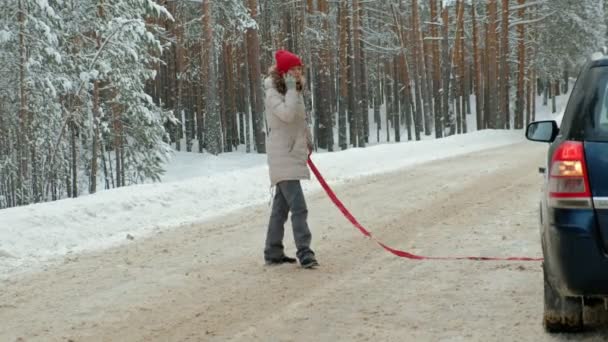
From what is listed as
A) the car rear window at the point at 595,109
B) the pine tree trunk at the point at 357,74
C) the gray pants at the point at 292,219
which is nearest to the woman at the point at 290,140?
the gray pants at the point at 292,219

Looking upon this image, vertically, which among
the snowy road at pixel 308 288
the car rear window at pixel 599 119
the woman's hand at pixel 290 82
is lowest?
the snowy road at pixel 308 288

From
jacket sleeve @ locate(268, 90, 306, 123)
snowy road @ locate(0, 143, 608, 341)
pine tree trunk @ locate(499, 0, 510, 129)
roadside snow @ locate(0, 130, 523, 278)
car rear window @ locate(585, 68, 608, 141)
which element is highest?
pine tree trunk @ locate(499, 0, 510, 129)

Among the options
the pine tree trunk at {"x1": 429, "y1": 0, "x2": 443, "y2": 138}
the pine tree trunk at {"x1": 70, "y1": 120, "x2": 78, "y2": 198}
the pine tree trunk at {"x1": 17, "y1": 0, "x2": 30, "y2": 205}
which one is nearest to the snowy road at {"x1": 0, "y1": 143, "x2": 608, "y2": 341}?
the pine tree trunk at {"x1": 17, "y1": 0, "x2": 30, "y2": 205}

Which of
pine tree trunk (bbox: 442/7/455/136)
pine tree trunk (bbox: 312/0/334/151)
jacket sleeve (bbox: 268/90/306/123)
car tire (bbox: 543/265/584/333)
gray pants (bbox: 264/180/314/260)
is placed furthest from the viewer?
pine tree trunk (bbox: 442/7/455/136)

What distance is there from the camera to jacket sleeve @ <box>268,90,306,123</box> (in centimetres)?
707

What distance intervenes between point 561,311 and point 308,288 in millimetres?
2397

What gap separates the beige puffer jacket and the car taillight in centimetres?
330

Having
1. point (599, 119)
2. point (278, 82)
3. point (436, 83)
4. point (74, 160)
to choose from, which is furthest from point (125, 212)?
point (436, 83)

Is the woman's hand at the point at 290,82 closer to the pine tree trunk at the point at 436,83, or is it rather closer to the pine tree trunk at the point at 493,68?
the pine tree trunk at the point at 493,68

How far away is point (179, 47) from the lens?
40.0 metres

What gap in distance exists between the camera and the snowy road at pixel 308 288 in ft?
17.3

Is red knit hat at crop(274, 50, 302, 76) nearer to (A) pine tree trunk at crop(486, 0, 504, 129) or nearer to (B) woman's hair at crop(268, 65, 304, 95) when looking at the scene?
(B) woman's hair at crop(268, 65, 304, 95)

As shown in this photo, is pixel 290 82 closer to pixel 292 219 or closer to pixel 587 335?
pixel 292 219

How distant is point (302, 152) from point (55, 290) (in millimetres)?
2519
